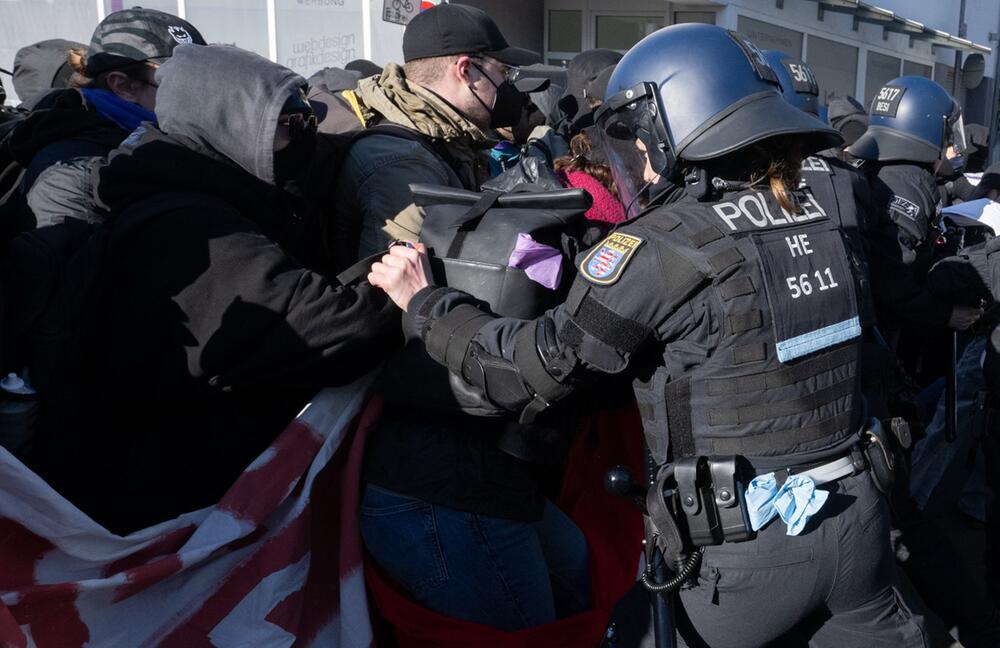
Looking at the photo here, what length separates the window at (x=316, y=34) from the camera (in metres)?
8.48

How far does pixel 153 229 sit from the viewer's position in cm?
217

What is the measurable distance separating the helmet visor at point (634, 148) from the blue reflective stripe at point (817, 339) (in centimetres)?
50

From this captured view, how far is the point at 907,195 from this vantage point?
4.11 meters

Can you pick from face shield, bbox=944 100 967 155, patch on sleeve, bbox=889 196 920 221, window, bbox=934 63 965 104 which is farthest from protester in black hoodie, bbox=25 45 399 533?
window, bbox=934 63 965 104

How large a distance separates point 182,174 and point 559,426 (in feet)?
3.58

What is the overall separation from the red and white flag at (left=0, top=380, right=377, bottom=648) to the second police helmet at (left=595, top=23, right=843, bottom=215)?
93 cm

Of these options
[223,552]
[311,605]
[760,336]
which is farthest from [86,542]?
[760,336]

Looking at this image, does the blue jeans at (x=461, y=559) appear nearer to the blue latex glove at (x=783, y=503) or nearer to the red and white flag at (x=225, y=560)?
the red and white flag at (x=225, y=560)

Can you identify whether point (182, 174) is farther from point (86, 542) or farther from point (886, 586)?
point (886, 586)

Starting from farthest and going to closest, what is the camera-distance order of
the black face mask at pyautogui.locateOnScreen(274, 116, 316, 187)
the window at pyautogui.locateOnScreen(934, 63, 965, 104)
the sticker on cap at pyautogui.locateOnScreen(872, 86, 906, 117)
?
the window at pyautogui.locateOnScreen(934, 63, 965, 104)
the sticker on cap at pyautogui.locateOnScreen(872, 86, 906, 117)
the black face mask at pyautogui.locateOnScreen(274, 116, 316, 187)

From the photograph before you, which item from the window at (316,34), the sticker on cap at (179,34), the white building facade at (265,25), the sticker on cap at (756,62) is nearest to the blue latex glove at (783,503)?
the sticker on cap at (756,62)

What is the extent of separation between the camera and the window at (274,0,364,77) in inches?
334

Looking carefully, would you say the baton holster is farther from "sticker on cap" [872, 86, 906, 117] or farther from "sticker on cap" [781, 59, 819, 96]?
"sticker on cap" [872, 86, 906, 117]

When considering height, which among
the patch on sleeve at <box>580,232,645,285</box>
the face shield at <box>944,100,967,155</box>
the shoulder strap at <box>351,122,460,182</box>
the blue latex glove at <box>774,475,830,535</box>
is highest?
the shoulder strap at <box>351,122,460,182</box>
